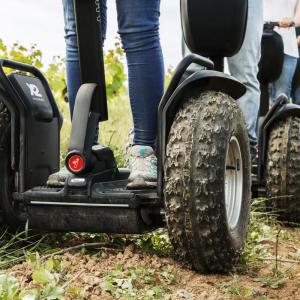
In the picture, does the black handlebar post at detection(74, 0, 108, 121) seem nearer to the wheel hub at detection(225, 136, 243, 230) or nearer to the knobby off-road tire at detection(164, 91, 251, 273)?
the knobby off-road tire at detection(164, 91, 251, 273)

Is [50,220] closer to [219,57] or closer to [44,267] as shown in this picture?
[44,267]

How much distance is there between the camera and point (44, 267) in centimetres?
194

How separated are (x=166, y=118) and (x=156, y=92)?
0.23m

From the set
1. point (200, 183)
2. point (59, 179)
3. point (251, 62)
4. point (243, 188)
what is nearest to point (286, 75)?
point (251, 62)

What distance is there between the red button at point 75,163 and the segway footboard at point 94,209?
7 centimetres

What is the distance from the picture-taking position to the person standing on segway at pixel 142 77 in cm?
226

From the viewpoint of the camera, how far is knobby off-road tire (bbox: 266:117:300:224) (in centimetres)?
325

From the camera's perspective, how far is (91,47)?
234 centimetres

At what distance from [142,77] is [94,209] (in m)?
0.51

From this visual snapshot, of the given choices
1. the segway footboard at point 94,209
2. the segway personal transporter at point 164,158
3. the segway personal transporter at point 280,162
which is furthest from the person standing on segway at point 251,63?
the segway footboard at point 94,209

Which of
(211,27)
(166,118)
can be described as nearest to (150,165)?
(166,118)

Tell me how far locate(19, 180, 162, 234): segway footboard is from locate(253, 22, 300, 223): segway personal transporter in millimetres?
1194

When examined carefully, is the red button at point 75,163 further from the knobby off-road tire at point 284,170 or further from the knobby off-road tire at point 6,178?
the knobby off-road tire at point 284,170

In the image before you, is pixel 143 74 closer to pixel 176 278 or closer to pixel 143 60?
pixel 143 60
